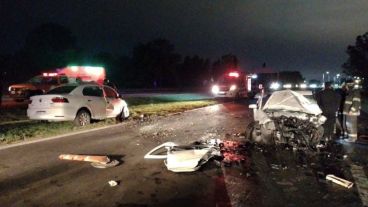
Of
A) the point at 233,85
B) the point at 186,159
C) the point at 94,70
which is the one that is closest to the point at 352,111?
the point at 186,159

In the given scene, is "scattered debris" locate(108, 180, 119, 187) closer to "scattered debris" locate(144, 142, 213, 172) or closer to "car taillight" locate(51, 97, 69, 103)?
"scattered debris" locate(144, 142, 213, 172)

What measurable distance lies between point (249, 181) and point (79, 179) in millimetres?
3161

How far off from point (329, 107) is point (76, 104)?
28.2 feet

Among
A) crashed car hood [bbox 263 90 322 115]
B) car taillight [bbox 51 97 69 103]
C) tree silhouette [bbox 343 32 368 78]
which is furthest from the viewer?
tree silhouette [bbox 343 32 368 78]

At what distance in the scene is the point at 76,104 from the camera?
1552 centimetres

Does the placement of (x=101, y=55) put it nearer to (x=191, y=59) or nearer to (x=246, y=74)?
(x=191, y=59)

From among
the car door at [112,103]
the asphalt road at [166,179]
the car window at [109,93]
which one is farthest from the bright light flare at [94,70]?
the asphalt road at [166,179]

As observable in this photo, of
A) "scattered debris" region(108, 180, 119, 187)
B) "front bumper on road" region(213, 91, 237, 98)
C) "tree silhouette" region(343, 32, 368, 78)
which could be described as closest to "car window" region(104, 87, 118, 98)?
"scattered debris" region(108, 180, 119, 187)

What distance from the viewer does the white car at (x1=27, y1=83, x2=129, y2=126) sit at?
15047 mm

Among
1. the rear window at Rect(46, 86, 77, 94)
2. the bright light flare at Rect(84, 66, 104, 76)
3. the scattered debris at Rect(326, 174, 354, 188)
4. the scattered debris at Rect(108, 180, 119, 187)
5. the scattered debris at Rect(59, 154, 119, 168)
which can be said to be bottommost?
the scattered debris at Rect(326, 174, 354, 188)

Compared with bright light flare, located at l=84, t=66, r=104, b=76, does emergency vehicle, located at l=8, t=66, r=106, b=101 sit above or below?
below

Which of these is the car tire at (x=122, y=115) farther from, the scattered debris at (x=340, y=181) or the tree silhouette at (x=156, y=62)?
the tree silhouette at (x=156, y=62)

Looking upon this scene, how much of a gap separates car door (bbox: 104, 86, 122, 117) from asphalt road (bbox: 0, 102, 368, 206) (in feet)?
15.1

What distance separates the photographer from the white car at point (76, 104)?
15.0 m
